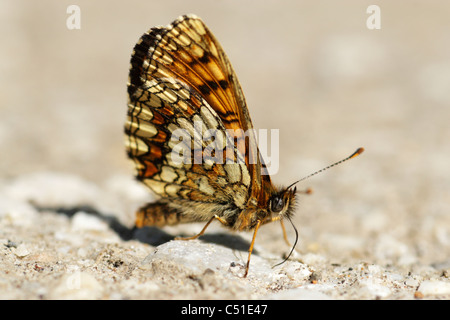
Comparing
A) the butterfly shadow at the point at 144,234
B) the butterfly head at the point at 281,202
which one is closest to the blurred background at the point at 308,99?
the butterfly shadow at the point at 144,234

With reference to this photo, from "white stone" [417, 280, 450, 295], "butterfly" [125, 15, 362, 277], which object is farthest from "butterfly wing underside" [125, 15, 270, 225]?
"white stone" [417, 280, 450, 295]

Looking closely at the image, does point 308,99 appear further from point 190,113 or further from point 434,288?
point 434,288

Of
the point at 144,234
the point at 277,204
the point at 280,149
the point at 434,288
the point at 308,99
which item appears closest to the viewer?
the point at 434,288

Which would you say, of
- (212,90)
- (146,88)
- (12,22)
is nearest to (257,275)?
(212,90)

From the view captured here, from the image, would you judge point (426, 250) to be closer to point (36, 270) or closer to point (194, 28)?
point (194, 28)

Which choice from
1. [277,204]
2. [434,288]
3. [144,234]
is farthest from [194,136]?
[434,288]

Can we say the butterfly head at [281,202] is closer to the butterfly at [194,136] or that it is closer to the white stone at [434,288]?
the butterfly at [194,136]
